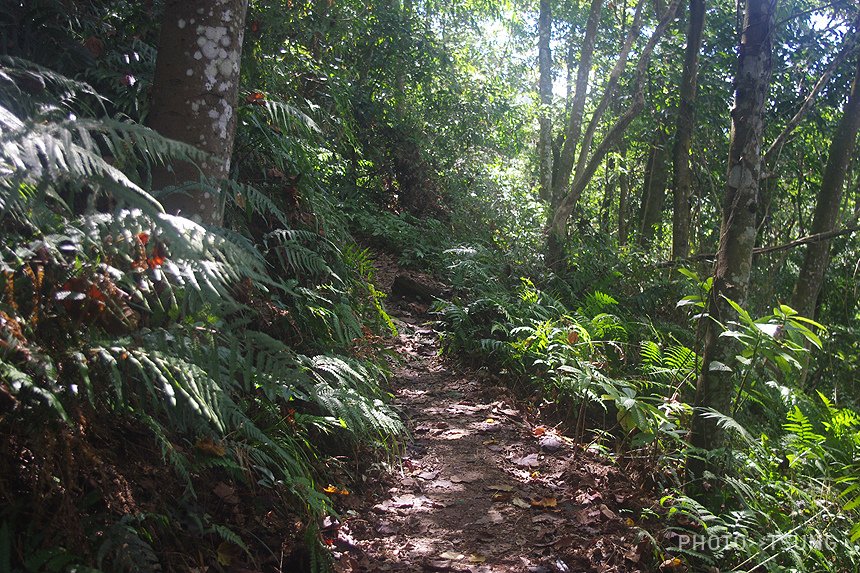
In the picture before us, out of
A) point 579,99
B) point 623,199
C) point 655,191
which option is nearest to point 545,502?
point 655,191

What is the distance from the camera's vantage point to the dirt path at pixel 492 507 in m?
3.46

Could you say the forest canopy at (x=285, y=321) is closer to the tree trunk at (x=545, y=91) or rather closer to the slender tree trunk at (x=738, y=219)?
the slender tree trunk at (x=738, y=219)

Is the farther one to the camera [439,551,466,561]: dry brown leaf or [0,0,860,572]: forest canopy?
[439,551,466,561]: dry brown leaf

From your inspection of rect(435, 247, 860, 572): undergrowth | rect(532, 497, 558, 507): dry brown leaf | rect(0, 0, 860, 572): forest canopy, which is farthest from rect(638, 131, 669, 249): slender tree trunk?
rect(532, 497, 558, 507): dry brown leaf

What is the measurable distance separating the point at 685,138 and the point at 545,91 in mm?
7387

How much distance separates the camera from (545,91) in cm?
1692

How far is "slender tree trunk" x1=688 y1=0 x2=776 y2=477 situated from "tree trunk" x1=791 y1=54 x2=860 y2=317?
5.29 metres

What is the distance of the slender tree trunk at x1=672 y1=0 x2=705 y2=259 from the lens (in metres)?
9.57

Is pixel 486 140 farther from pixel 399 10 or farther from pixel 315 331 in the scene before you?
pixel 315 331

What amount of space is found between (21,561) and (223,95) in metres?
2.49

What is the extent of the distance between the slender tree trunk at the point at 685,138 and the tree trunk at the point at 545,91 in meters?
5.84

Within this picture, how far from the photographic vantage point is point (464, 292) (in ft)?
29.8

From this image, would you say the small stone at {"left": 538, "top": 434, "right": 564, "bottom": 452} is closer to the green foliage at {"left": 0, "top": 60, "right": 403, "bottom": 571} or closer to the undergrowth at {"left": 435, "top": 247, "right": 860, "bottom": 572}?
the undergrowth at {"left": 435, "top": 247, "right": 860, "bottom": 572}

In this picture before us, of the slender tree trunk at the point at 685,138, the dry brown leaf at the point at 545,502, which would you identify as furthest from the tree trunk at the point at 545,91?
the dry brown leaf at the point at 545,502
